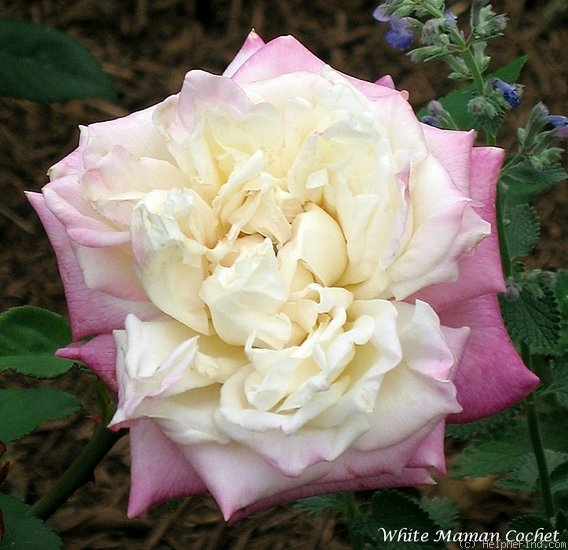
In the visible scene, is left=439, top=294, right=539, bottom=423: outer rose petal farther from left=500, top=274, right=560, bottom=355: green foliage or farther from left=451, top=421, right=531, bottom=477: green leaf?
left=451, top=421, right=531, bottom=477: green leaf

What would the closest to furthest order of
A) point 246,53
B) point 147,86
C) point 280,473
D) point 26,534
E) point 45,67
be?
point 280,473 < point 246,53 < point 26,534 < point 45,67 < point 147,86

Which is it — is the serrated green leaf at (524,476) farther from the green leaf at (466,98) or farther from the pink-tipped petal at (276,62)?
the pink-tipped petal at (276,62)

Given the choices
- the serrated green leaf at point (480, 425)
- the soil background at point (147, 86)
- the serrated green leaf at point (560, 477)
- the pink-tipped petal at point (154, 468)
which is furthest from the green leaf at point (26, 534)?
the soil background at point (147, 86)

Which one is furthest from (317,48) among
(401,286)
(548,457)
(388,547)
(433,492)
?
(401,286)

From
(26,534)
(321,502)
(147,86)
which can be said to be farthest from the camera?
(147,86)

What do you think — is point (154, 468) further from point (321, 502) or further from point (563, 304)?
point (563, 304)

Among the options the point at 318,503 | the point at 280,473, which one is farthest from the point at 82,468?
the point at 280,473

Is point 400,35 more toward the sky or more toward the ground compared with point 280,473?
more toward the sky
